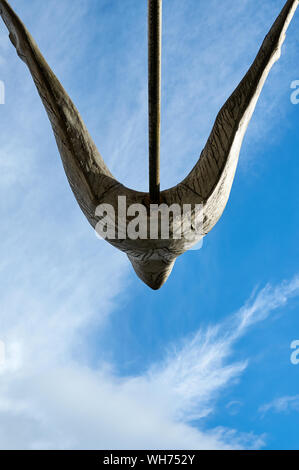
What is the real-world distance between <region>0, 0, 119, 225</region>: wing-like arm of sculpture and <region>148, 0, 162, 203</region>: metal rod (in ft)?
1.19

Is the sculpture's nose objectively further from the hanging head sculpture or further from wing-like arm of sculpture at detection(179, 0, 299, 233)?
wing-like arm of sculpture at detection(179, 0, 299, 233)

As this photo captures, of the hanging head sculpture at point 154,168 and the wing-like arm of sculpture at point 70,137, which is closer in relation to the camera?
the hanging head sculpture at point 154,168

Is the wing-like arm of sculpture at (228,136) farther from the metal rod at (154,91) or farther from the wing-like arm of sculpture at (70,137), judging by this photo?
the wing-like arm of sculpture at (70,137)

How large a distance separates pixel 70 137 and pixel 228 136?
1334mm

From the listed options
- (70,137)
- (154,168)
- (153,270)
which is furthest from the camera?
(153,270)

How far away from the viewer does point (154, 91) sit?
4383mm

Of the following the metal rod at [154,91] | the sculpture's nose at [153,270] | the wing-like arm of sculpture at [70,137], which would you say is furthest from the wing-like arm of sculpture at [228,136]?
the wing-like arm of sculpture at [70,137]

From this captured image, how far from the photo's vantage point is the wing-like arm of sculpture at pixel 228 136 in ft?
14.1

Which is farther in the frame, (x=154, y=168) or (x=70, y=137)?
(x=154, y=168)

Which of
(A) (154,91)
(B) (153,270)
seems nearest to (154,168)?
(A) (154,91)

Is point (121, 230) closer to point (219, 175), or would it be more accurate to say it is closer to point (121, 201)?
point (121, 201)

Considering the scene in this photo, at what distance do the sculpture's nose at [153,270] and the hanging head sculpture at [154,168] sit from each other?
0.08m

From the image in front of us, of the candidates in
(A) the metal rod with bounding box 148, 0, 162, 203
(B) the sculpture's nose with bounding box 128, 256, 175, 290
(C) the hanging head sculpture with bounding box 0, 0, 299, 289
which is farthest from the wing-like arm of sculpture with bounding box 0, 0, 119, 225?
(B) the sculpture's nose with bounding box 128, 256, 175, 290

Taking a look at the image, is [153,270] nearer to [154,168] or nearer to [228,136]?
[154,168]
